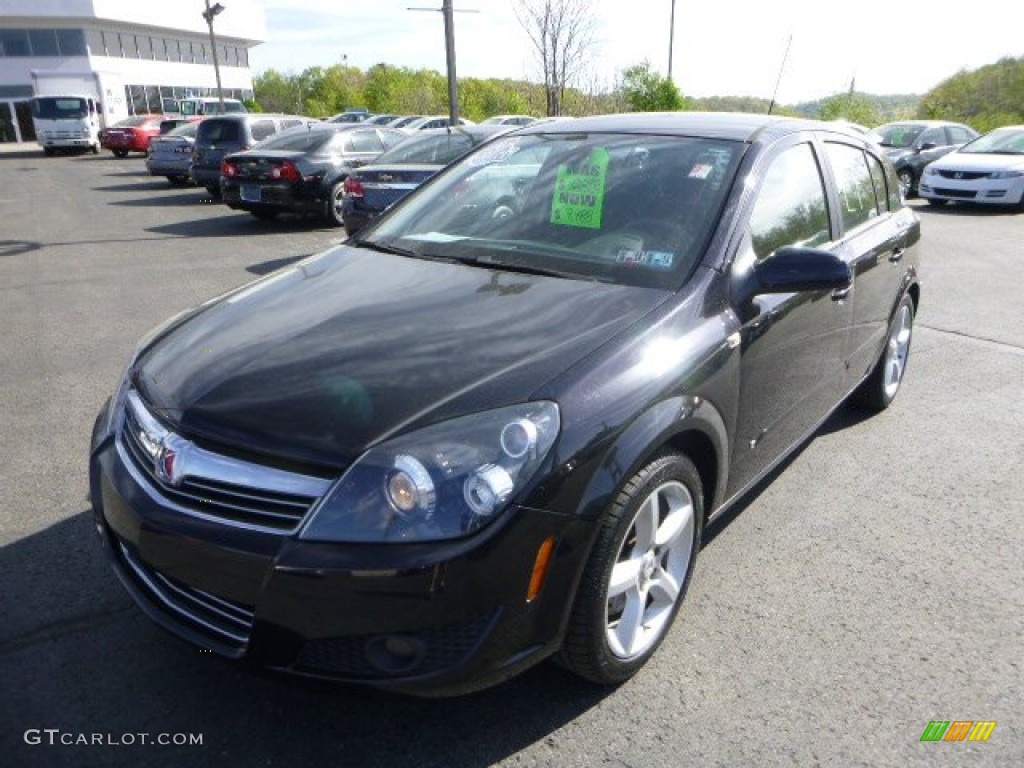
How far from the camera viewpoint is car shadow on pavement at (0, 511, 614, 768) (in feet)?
7.39

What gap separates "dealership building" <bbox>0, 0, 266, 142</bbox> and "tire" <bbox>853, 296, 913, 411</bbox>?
3864cm

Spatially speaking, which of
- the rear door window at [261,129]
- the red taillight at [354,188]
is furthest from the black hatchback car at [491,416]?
the rear door window at [261,129]

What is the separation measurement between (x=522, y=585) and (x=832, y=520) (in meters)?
2.08

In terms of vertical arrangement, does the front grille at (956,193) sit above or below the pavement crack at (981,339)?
above

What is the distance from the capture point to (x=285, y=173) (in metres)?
11.6

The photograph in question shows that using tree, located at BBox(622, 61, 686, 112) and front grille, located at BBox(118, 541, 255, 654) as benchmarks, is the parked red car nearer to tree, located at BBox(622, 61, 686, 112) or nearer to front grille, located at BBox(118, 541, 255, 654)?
tree, located at BBox(622, 61, 686, 112)

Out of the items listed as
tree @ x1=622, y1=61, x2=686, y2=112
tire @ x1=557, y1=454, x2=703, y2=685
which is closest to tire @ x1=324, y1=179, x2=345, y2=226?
tire @ x1=557, y1=454, x2=703, y2=685

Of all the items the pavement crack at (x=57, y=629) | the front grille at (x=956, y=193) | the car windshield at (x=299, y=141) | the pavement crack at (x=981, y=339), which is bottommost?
the pavement crack at (x=981, y=339)

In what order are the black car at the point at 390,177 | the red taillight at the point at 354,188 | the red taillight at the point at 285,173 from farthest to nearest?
the red taillight at the point at 285,173, the red taillight at the point at 354,188, the black car at the point at 390,177

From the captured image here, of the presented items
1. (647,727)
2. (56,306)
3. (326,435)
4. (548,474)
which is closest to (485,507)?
(548,474)

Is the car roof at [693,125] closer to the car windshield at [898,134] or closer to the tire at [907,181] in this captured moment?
the tire at [907,181]

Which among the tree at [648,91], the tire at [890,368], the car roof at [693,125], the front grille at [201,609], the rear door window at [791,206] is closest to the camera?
the front grille at [201,609]

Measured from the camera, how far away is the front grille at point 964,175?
14.5 m

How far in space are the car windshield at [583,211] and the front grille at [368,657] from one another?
1.33 m
